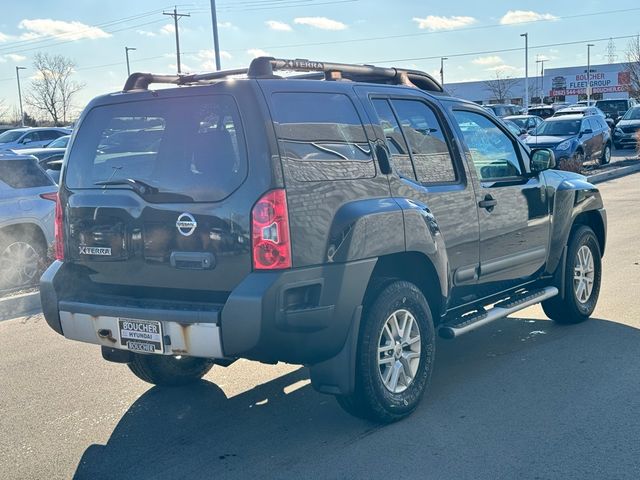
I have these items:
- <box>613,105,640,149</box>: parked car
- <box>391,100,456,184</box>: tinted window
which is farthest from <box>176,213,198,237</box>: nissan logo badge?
<box>613,105,640,149</box>: parked car

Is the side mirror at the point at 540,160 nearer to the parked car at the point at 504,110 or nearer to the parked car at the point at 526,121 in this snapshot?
the parked car at the point at 526,121

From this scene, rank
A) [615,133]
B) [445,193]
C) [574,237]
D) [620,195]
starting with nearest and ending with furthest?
1. [445,193]
2. [574,237]
3. [620,195]
4. [615,133]

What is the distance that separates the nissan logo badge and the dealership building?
61.3 m

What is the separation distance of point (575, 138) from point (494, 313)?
17958 mm

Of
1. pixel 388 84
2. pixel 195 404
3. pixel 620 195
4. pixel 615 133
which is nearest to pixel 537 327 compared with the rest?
pixel 388 84

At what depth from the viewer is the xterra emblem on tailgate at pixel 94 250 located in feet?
15.0

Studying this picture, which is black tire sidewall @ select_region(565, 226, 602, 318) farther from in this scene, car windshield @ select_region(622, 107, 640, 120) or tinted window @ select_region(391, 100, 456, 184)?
car windshield @ select_region(622, 107, 640, 120)

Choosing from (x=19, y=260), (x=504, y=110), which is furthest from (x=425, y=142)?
(x=504, y=110)

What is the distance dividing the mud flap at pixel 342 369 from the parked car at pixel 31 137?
999 inches

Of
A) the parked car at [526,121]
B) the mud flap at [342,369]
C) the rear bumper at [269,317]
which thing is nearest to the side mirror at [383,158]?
the rear bumper at [269,317]

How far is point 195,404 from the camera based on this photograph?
523cm

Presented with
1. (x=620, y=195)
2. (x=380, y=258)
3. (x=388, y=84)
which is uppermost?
(x=388, y=84)

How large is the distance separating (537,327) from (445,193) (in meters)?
2.21

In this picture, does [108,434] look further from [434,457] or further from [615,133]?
[615,133]
